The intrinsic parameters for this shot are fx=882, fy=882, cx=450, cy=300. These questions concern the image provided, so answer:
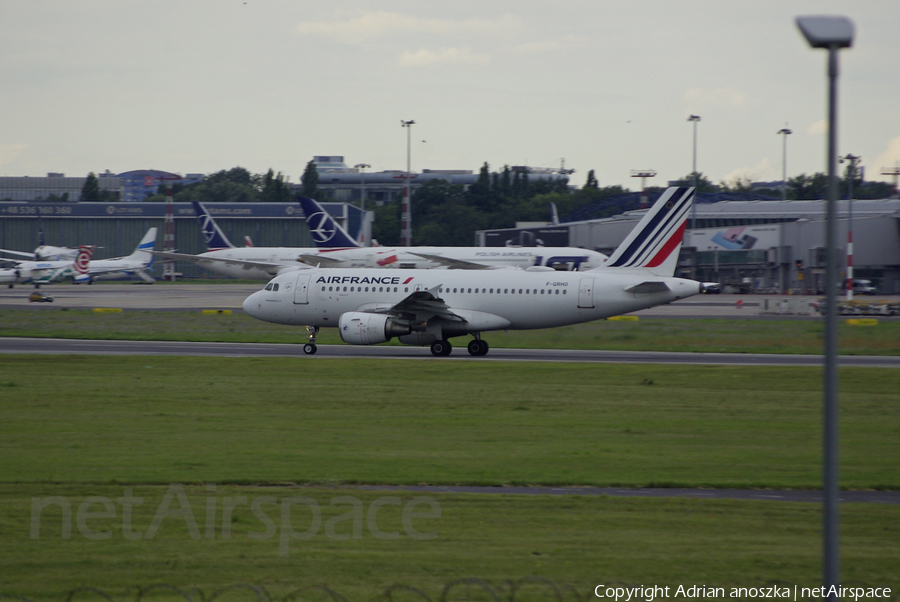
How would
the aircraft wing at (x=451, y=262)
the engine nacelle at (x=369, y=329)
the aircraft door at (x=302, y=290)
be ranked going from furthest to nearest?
the aircraft wing at (x=451, y=262)
the aircraft door at (x=302, y=290)
the engine nacelle at (x=369, y=329)

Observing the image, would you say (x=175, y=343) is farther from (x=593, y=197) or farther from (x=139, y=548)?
(x=593, y=197)

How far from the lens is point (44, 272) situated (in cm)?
9488

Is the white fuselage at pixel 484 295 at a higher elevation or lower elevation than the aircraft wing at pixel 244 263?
lower

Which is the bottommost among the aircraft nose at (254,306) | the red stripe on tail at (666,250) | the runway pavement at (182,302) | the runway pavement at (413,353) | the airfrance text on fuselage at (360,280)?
the runway pavement at (413,353)

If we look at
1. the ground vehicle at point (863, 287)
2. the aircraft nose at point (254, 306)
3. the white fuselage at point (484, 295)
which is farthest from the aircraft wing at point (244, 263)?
the ground vehicle at point (863, 287)

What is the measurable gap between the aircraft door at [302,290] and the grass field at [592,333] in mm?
4714

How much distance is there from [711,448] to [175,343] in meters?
29.5

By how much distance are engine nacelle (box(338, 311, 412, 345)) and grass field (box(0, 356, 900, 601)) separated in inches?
158

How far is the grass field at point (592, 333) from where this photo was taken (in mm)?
41719

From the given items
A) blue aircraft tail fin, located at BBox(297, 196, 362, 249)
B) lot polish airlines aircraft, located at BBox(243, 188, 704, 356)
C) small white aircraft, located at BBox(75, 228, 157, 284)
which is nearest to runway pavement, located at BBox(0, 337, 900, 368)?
lot polish airlines aircraft, located at BBox(243, 188, 704, 356)

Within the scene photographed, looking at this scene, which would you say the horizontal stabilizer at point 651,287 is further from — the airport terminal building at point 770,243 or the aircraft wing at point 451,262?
the airport terminal building at point 770,243

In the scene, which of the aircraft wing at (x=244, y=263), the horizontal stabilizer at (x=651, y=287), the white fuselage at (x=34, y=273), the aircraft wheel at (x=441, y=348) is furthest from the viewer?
the white fuselage at (x=34, y=273)

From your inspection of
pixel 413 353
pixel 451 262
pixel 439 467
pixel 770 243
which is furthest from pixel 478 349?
pixel 770 243

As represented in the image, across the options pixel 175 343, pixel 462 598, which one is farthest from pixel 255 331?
pixel 462 598
